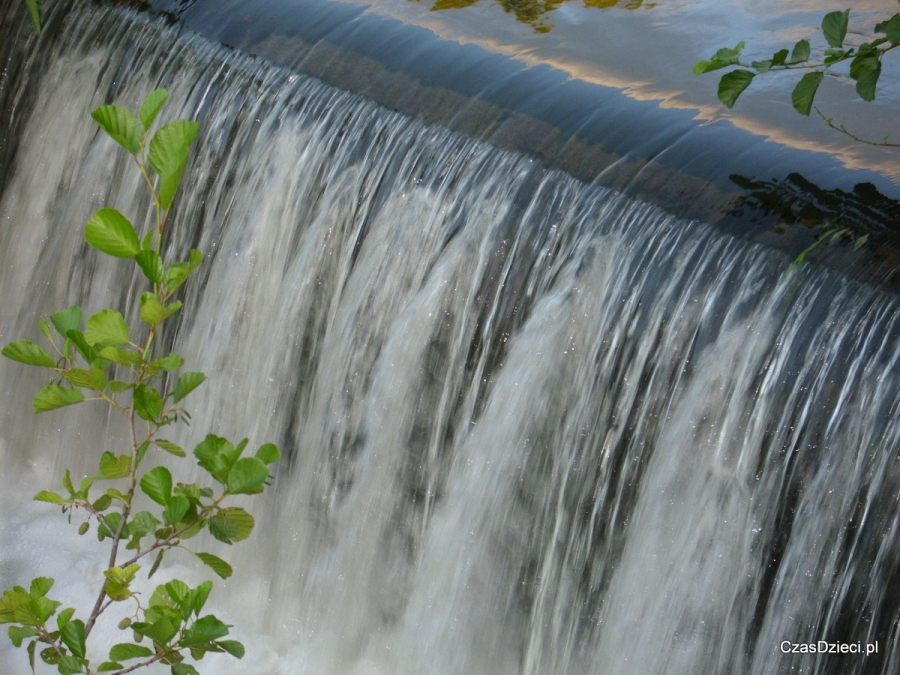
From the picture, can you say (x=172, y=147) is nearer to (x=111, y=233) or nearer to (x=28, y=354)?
(x=111, y=233)

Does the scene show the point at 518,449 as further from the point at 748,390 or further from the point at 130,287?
the point at 130,287

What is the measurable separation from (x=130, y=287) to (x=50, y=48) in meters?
1.16

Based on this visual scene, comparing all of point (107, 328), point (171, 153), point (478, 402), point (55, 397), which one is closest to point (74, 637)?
point (55, 397)

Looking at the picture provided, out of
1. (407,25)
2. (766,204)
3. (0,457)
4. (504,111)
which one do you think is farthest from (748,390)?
(0,457)

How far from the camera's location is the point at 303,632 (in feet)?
10.6

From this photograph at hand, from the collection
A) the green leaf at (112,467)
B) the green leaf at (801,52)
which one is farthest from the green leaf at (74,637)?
the green leaf at (801,52)

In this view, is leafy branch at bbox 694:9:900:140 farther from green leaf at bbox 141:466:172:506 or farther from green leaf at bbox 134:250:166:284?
green leaf at bbox 141:466:172:506

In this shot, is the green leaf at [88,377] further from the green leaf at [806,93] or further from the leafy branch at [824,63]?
the green leaf at [806,93]

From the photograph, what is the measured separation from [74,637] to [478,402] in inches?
56.9

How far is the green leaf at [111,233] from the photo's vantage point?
1.45 metres

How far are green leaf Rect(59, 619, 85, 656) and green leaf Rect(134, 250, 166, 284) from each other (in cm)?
50

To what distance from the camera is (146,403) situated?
1.59 m

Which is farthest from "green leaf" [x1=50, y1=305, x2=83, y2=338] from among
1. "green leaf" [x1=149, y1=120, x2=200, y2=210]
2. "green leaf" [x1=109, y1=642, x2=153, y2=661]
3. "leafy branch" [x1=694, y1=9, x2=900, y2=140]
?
"leafy branch" [x1=694, y1=9, x2=900, y2=140]

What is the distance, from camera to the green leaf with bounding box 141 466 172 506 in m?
1.52
